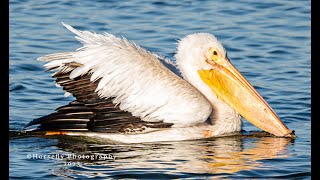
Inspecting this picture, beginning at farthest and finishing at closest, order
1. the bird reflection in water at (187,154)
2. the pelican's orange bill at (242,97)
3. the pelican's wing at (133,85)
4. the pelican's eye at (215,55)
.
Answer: the pelican's eye at (215,55)
the pelican's orange bill at (242,97)
the pelican's wing at (133,85)
the bird reflection in water at (187,154)

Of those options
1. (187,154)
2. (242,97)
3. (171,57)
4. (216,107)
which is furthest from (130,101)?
(171,57)

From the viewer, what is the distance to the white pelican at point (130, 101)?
8.44 meters

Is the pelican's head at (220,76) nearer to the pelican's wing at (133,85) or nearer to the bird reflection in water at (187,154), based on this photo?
the bird reflection in water at (187,154)

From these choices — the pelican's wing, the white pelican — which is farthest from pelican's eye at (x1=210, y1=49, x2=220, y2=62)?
the pelican's wing

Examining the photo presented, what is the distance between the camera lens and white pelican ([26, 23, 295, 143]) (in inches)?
332

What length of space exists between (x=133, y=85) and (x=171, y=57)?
310cm

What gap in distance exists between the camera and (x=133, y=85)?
8461 millimetres

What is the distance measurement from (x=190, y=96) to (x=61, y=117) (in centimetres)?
118

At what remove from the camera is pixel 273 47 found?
12.1 metres

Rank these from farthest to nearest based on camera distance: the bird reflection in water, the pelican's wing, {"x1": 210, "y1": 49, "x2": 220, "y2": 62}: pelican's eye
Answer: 1. {"x1": 210, "y1": 49, "x2": 220, "y2": 62}: pelican's eye
2. the pelican's wing
3. the bird reflection in water

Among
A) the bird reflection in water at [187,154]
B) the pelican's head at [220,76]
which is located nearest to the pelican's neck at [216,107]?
the pelican's head at [220,76]

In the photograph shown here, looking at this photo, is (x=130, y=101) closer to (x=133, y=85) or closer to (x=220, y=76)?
(x=133, y=85)

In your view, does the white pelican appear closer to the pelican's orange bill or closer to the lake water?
the pelican's orange bill

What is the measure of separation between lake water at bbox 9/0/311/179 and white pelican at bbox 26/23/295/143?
125 millimetres
